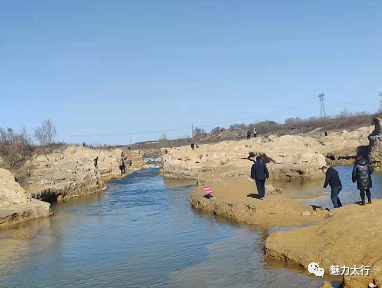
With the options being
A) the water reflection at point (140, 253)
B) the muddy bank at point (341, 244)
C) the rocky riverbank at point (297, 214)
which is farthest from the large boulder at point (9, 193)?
the muddy bank at point (341, 244)

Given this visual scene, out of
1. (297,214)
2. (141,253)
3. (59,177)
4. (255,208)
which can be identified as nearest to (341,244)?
(297,214)

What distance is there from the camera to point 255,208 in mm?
15891

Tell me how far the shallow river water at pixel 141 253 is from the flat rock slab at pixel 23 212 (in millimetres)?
627

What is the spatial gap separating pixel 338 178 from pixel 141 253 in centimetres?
774

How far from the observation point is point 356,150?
43.4m

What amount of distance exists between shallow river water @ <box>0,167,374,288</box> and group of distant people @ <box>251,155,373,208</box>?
262cm

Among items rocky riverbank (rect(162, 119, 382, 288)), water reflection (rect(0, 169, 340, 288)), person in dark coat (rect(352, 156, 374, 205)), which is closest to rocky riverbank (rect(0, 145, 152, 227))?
water reflection (rect(0, 169, 340, 288))

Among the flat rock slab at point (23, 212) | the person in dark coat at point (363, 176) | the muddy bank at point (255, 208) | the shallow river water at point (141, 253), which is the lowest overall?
the shallow river water at point (141, 253)

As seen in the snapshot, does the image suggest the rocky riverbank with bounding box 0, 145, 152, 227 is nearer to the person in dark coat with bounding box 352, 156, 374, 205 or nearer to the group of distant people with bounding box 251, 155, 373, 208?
the group of distant people with bounding box 251, 155, 373, 208

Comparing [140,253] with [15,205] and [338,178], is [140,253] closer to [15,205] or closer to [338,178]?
[338,178]

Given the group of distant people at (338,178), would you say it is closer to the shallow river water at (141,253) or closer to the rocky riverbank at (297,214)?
the rocky riverbank at (297,214)

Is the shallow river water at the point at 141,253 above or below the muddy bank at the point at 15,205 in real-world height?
below

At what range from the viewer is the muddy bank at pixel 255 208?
48.6 ft

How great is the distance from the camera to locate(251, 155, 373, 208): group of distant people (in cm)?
1306
